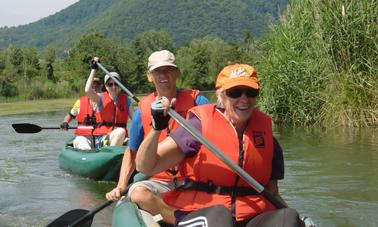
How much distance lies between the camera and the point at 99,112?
6980mm

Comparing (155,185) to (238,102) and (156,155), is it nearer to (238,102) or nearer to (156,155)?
(156,155)

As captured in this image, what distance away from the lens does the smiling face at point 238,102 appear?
2.72 metres

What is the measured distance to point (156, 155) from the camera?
2.74 meters

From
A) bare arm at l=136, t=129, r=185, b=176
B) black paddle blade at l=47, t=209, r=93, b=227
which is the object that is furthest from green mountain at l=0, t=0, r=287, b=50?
bare arm at l=136, t=129, r=185, b=176

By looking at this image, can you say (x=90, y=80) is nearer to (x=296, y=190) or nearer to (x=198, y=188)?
(x=296, y=190)

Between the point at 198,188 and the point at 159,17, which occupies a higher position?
the point at 159,17

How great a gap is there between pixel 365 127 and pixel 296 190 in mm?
4067

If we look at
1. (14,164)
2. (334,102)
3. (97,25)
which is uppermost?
(97,25)

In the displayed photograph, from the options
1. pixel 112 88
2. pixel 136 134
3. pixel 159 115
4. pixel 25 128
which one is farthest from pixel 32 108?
pixel 159 115

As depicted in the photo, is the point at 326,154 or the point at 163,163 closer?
the point at 163,163

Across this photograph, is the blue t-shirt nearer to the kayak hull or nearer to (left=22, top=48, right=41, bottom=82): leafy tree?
the kayak hull

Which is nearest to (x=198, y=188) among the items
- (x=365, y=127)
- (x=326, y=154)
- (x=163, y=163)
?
(x=163, y=163)

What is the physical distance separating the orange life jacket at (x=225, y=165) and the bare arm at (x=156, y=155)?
0.09 metres

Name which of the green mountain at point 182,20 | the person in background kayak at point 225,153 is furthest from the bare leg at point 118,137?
the green mountain at point 182,20
